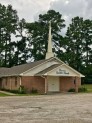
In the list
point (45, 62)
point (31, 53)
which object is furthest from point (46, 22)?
point (45, 62)

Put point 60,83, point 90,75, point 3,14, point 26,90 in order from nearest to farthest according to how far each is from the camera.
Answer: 1. point 26,90
2. point 60,83
3. point 90,75
4. point 3,14

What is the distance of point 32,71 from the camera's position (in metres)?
46.4

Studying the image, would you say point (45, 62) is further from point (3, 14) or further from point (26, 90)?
point (3, 14)

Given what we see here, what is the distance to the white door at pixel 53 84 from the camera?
46.9m

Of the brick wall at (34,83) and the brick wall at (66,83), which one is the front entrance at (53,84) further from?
the brick wall at (34,83)

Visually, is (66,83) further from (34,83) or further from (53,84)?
(34,83)

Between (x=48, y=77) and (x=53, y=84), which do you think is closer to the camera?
(x=48, y=77)

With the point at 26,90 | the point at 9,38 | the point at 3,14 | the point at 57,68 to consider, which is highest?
the point at 3,14

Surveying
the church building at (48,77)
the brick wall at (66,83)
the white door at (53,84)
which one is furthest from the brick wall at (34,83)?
the brick wall at (66,83)

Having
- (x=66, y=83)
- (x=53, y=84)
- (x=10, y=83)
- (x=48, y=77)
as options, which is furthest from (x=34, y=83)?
(x=10, y=83)

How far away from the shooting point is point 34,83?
1820 inches

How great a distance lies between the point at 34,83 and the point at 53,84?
2703 mm

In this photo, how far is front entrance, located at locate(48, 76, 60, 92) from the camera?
46906mm

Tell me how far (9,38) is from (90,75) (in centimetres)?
2038
